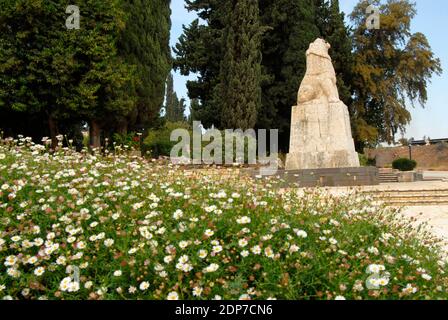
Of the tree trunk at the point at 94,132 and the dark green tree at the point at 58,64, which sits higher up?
the dark green tree at the point at 58,64

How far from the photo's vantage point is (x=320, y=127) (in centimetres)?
1478

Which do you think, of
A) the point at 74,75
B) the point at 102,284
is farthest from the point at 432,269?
the point at 74,75

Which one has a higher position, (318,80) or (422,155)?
(318,80)

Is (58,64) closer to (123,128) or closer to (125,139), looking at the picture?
(125,139)

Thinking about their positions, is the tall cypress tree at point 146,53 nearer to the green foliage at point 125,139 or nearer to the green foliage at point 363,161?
the green foliage at point 125,139

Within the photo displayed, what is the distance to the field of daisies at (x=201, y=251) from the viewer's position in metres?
2.94

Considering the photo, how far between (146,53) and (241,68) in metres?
→ 5.01

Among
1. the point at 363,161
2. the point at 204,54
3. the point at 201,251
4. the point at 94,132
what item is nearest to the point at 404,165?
the point at 363,161

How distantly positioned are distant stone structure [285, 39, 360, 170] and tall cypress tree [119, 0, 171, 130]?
30.6 ft

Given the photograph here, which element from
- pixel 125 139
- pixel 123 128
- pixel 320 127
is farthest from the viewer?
pixel 123 128

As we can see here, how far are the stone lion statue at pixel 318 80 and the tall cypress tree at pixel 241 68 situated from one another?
291 inches

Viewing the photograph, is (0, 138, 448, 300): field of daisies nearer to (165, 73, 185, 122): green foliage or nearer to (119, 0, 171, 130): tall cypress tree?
(119, 0, 171, 130): tall cypress tree

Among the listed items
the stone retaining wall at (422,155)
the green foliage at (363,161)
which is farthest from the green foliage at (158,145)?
the stone retaining wall at (422,155)

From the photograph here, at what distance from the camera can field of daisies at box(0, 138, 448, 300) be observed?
2936 millimetres
